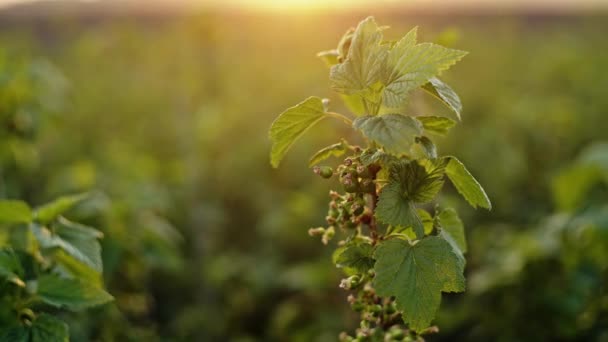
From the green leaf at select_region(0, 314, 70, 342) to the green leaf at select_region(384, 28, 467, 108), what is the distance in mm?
859

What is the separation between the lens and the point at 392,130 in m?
1.13

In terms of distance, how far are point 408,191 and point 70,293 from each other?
34.1 inches

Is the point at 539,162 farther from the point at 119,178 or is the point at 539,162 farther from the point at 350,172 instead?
the point at 350,172

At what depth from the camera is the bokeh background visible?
3.07 metres

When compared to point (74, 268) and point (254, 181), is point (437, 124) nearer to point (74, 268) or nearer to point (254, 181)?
point (74, 268)

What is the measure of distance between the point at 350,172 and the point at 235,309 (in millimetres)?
3106

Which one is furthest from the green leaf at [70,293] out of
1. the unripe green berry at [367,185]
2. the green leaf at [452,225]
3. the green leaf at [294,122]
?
the green leaf at [452,225]

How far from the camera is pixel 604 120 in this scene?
7043 millimetres

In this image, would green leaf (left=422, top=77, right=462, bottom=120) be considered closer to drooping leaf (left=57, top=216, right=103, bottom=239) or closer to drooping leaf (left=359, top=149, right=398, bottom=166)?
drooping leaf (left=359, top=149, right=398, bottom=166)

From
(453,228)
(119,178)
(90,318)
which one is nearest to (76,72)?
(119,178)

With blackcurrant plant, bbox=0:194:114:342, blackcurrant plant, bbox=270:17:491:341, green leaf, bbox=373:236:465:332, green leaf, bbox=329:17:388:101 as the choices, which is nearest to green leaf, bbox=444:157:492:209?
blackcurrant plant, bbox=270:17:491:341

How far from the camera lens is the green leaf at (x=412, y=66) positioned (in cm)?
117

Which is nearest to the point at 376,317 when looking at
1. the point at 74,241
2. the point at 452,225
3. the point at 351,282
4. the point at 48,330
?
the point at 351,282

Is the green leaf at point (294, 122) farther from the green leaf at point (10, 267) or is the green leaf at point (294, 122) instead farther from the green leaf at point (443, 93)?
the green leaf at point (10, 267)
